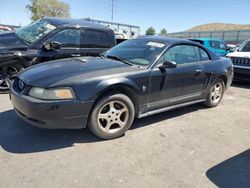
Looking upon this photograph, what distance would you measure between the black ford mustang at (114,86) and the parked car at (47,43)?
1.85 metres

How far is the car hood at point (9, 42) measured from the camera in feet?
19.1

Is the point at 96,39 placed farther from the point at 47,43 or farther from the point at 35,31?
the point at 35,31

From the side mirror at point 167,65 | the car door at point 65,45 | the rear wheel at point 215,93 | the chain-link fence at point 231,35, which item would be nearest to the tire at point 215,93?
the rear wheel at point 215,93

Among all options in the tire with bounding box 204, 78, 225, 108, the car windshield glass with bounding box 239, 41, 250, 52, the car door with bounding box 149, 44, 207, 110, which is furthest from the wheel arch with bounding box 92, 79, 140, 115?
the car windshield glass with bounding box 239, 41, 250, 52

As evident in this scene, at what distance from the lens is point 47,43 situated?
6105mm

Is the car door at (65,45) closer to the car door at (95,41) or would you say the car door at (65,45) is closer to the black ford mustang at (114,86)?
the car door at (95,41)

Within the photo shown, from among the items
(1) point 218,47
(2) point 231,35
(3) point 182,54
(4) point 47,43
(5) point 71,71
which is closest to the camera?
(5) point 71,71

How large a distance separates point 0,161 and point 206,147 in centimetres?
277

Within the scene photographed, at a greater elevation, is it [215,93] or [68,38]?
[68,38]

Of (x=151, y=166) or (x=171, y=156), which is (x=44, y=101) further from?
(x=171, y=156)

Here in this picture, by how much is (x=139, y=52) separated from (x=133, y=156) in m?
1.91

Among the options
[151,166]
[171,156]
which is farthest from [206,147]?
[151,166]

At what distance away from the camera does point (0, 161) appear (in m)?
3.13

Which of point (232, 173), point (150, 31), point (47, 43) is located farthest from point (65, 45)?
point (150, 31)
